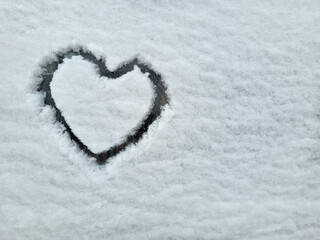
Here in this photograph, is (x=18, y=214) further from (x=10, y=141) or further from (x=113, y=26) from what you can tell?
(x=113, y=26)

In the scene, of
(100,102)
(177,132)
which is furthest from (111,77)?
(177,132)

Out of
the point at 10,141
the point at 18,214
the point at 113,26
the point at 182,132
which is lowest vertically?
the point at 18,214

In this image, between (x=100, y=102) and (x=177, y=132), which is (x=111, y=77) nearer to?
(x=100, y=102)

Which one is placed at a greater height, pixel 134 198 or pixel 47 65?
pixel 47 65

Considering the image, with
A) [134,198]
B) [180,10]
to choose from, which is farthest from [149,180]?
[180,10]
